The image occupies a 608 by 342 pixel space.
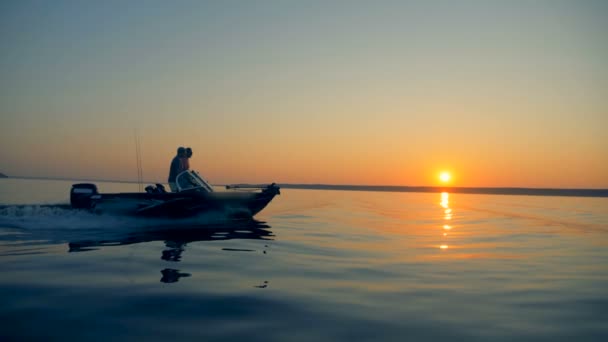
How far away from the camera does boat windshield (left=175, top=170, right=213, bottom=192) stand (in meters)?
15.9

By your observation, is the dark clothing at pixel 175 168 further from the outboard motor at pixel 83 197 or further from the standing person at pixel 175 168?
the outboard motor at pixel 83 197

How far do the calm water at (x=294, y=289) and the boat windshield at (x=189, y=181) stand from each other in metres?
3.81

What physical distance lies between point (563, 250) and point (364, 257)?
19.3 feet

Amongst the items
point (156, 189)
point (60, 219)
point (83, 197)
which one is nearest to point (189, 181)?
point (156, 189)

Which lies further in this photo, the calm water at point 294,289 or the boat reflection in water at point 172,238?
the boat reflection in water at point 172,238

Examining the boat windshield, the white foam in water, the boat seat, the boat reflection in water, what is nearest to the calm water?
the boat reflection in water

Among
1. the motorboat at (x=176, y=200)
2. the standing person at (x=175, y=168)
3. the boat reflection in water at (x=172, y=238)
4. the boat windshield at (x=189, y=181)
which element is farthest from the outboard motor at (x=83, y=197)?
the boat windshield at (x=189, y=181)

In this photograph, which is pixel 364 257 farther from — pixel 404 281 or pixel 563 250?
pixel 563 250

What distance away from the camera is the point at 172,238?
12164 millimetres

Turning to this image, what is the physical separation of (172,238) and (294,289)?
274 inches

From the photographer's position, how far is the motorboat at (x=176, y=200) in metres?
14.4

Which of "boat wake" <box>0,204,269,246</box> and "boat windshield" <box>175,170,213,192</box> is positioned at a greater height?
"boat windshield" <box>175,170,213,192</box>

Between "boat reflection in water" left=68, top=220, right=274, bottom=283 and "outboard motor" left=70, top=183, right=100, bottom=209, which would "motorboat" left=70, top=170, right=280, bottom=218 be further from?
"boat reflection in water" left=68, top=220, right=274, bottom=283

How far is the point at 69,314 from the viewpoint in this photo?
4777 mm
